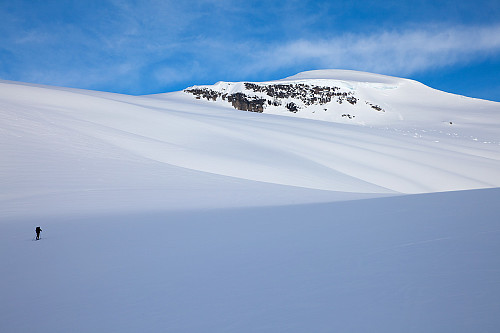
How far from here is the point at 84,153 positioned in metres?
12.8

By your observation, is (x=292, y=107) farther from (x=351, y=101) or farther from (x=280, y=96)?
(x=351, y=101)

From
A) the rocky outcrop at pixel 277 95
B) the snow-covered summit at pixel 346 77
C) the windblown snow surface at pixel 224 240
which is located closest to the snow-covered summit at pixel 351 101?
the rocky outcrop at pixel 277 95

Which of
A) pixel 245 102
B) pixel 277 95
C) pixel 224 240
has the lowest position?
pixel 224 240

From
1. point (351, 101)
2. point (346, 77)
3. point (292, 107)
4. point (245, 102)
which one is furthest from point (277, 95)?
point (346, 77)

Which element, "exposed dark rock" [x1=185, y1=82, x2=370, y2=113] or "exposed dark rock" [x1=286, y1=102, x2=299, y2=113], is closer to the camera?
"exposed dark rock" [x1=286, y1=102, x2=299, y2=113]

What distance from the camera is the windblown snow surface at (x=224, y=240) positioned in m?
2.80

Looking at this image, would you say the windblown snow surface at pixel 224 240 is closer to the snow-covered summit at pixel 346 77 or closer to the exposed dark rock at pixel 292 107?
the exposed dark rock at pixel 292 107

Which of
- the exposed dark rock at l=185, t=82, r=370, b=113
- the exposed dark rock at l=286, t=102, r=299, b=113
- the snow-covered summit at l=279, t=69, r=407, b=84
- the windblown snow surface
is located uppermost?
the snow-covered summit at l=279, t=69, r=407, b=84

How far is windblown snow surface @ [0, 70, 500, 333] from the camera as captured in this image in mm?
2799

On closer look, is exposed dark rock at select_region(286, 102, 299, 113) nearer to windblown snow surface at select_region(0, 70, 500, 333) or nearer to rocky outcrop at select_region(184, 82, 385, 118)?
rocky outcrop at select_region(184, 82, 385, 118)

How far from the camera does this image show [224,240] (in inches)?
202

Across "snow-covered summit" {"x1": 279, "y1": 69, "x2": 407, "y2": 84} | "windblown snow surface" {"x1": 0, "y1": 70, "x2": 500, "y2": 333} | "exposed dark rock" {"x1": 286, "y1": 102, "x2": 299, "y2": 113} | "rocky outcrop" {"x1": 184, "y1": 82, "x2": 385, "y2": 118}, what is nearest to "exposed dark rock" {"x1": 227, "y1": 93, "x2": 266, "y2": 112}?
"rocky outcrop" {"x1": 184, "y1": 82, "x2": 385, "y2": 118}

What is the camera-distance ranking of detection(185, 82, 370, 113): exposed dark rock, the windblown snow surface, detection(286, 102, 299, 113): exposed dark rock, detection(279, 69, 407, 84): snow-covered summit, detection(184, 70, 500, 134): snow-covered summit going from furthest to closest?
detection(279, 69, 407, 84): snow-covered summit, detection(185, 82, 370, 113): exposed dark rock, detection(286, 102, 299, 113): exposed dark rock, detection(184, 70, 500, 134): snow-covered summit, the windblown snow surface

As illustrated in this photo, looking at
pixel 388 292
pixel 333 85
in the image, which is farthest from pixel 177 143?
pixel 333 85
